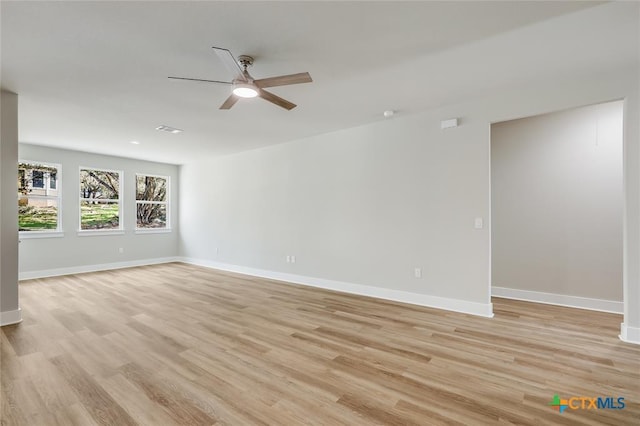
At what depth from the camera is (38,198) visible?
5.67m

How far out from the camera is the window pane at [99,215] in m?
6.32

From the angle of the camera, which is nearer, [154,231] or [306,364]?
[306,364]

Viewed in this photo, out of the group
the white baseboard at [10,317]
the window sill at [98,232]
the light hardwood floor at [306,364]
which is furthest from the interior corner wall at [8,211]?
the window sill at [98,232]

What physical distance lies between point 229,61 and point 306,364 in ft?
8.27

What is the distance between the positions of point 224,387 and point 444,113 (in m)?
3.93

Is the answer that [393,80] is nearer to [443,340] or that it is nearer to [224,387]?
[443,340]

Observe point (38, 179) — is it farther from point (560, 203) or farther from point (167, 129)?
point (560, 203)

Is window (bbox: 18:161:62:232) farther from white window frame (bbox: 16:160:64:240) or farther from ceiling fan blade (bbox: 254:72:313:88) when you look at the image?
ceiling fan blade (bbox: 254:72:313:88)

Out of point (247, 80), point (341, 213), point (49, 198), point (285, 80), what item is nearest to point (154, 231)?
point (49, 198)

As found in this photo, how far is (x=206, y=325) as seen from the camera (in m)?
3.23

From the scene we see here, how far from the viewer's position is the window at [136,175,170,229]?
7.25m

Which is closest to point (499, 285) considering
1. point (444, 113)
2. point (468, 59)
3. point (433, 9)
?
point (444, 113)

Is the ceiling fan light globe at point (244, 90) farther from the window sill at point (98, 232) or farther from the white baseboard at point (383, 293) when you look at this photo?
the window sill at point (98, 232)

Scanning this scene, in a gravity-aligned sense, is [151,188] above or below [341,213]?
above
